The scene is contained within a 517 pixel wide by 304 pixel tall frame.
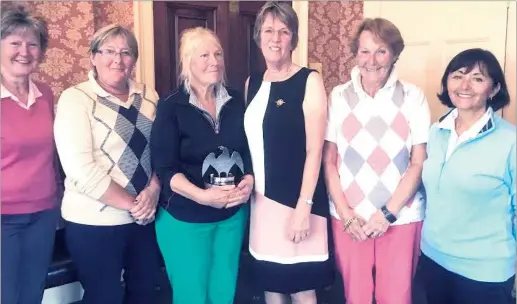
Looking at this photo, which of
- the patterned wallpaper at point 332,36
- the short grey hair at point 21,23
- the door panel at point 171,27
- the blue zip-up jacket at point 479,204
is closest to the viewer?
the blue zip-up jacket at point 479,204

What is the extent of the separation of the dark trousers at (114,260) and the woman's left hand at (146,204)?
69 millimetres

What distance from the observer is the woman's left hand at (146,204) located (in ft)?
5.74

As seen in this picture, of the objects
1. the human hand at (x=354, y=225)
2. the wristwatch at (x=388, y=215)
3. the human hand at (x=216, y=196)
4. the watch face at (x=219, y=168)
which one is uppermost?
the watch face at (x=219, y=168)

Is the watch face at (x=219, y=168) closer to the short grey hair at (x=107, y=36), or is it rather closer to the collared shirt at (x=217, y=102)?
the collared shirt at (x=217, y=102)

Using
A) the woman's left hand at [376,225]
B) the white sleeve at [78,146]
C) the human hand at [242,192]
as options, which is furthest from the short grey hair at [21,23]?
the woman's left hand at [376,225]

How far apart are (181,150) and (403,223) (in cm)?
83

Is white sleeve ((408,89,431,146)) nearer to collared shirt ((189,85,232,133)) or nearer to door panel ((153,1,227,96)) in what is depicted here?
collared shirt ((189,85,232,133))

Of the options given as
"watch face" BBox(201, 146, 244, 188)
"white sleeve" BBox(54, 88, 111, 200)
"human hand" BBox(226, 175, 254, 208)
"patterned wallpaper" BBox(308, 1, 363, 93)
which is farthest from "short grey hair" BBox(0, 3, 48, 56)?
"patterned wallpaper" BBox(308, 1, 363, 93)

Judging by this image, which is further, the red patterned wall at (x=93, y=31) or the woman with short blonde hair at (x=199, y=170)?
the red patterned wall at (x=93, y=31)

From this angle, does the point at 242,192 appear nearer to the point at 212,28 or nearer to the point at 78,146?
the point at 78,146

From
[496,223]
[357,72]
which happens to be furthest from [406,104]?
[496,223]

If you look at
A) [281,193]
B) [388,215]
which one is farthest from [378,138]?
[281,193]

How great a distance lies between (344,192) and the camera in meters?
1.79

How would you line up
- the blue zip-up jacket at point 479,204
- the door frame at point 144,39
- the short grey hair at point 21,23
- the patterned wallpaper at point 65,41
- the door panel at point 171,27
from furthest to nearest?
the door panel at point 171,27
the door frame at point 144,39
the patterned wallpaper at point 65,41
the short grey hair at point 21,23
the blue zip-up jacket at point 479,204
